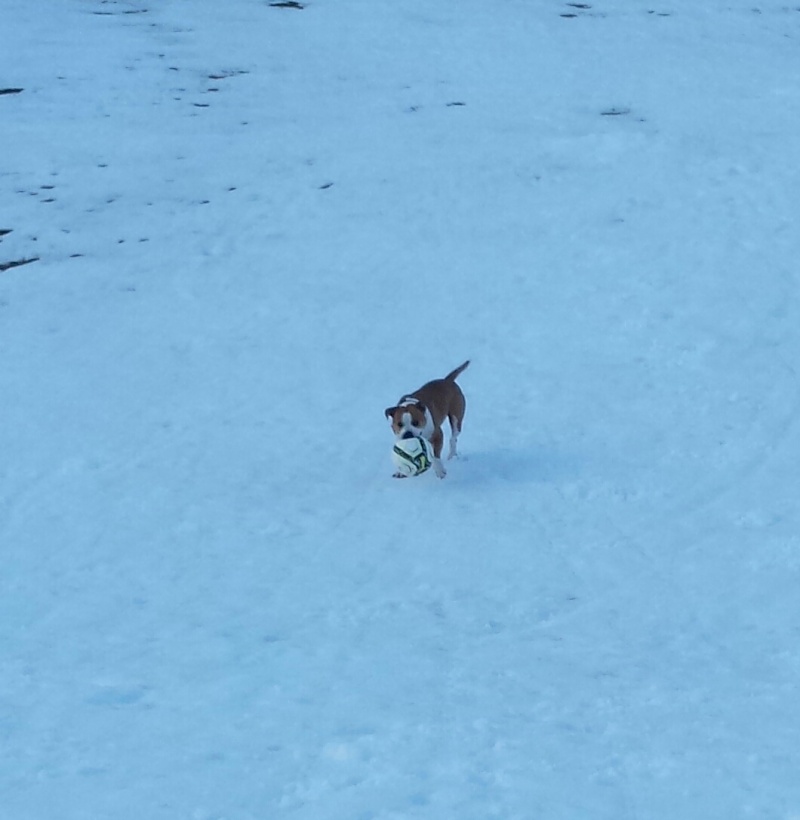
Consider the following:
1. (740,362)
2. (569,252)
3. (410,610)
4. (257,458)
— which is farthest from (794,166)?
(410,610)

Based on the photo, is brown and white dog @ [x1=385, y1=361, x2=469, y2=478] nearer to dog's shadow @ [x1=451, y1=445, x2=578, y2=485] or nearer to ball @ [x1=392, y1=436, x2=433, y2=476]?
ball @ [x1=392, y1=436, x2=433, y2=476]

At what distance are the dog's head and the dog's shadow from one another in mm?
A: 725

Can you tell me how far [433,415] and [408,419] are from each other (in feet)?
1.17

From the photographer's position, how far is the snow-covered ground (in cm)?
551

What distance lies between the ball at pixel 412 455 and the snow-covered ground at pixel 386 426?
0.84ft

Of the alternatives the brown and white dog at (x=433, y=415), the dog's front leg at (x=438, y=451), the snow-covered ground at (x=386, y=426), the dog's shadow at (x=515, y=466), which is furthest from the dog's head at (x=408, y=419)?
the dog's shadow at (x=515, y=466)

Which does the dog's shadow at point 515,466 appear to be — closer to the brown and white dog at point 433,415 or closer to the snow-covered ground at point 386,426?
the snow-covered ground at point 386,426

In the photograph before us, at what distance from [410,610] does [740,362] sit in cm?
525

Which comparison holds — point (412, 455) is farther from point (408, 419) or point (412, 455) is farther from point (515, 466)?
point (515, 466)

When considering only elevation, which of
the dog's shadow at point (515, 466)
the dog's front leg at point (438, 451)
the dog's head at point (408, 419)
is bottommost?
the dog's shadow at point (515, 466)

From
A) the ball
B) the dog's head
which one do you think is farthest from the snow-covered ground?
the dog's head

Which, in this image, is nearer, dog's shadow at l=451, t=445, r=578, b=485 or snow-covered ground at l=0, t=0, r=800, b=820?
snow-covered ground at l=0, t=0, r=800, b=820

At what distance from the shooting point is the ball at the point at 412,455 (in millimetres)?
8281

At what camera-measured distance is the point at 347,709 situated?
581cm
